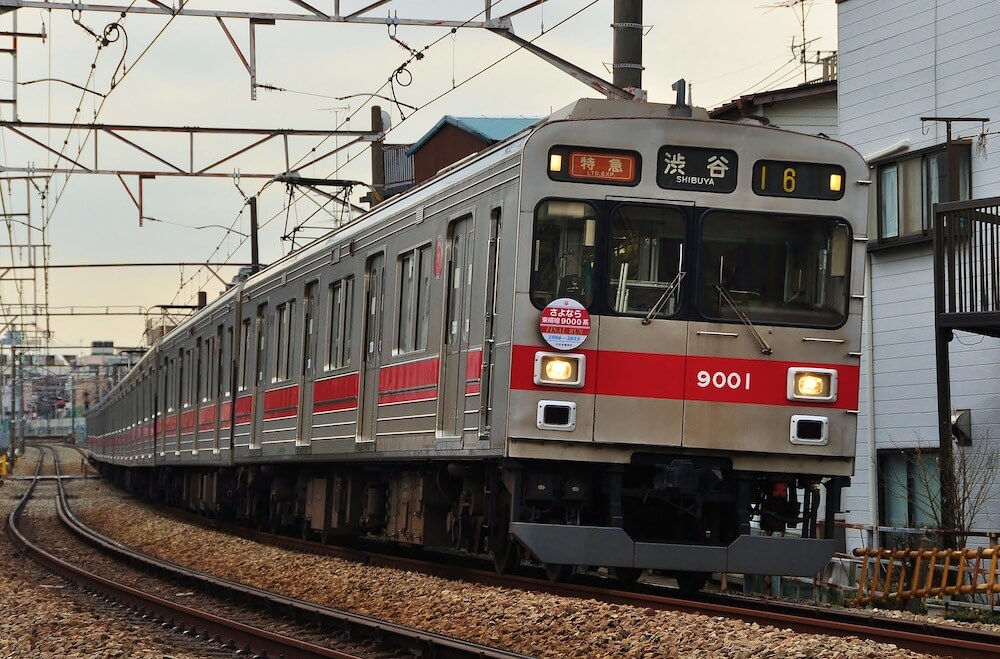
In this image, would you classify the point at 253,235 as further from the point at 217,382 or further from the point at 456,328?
the point at 456,328

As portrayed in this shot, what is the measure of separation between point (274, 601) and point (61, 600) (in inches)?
112

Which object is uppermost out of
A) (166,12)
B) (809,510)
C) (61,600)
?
(166,12)

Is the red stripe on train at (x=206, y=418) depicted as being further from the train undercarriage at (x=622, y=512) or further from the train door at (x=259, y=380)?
the train undercarriage at (x=622, y=512)

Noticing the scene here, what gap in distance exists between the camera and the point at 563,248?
33.6 ft

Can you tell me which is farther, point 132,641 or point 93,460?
point 93,460

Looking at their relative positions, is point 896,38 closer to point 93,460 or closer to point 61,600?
point 61,600

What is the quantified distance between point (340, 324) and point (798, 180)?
19.7 ft

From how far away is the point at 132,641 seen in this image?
976cm

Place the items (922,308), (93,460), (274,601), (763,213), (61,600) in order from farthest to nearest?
(93,460), (922,308), (61,600), (274,601), (763,213)

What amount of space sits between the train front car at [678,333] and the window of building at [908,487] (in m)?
7.07

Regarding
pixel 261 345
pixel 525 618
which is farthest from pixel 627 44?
pixel 525 618

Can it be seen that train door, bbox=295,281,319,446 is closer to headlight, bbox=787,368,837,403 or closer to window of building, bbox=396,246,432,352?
window of building, bbox=396,246,432,352

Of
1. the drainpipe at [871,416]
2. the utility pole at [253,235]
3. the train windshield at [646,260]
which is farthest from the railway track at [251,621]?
the utility pole at [253,235]

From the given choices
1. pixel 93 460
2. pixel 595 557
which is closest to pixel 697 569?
pixel 595 557
